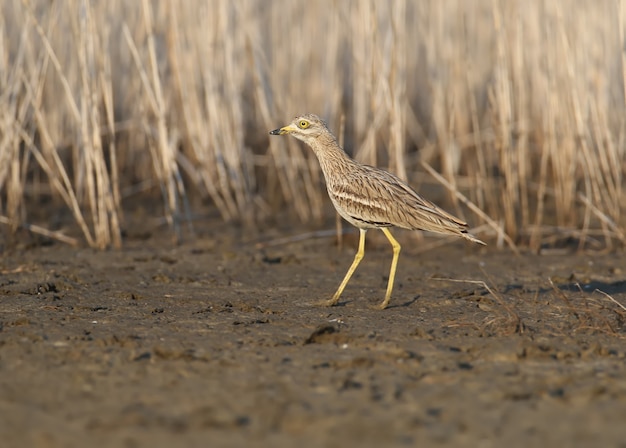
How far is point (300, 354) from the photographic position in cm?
474

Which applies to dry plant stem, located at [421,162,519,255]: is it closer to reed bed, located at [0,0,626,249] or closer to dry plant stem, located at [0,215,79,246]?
reed bed, located at [0,0,626,249]

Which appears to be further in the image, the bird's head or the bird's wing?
Result: the bird's head

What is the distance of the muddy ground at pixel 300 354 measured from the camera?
3719 millimetres

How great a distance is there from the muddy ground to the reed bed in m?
0.83

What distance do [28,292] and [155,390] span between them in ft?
7.50

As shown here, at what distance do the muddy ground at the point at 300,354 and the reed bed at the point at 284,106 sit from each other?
2.74ft

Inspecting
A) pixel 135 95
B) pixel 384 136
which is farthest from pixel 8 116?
pixel 384 136

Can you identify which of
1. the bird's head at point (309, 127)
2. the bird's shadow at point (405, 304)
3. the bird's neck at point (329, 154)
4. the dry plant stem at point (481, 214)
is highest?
the bird's head at point (309, 127)

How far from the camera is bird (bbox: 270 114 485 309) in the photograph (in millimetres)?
5852

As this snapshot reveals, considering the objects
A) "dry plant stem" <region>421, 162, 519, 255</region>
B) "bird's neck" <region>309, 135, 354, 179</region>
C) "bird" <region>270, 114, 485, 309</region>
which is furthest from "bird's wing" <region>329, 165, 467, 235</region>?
"dry plant stem" <region>421, 162, 519, 255</region>

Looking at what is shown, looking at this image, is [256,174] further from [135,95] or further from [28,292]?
[28,292]

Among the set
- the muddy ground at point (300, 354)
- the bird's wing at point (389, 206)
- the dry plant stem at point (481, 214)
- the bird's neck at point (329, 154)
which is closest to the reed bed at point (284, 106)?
the dry plant stem at point (481, 214)

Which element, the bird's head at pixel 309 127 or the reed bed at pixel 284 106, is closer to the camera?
the bird's head at pixel 309 127

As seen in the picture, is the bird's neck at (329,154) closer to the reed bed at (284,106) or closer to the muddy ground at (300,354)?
the muddy ground at (300,354)
